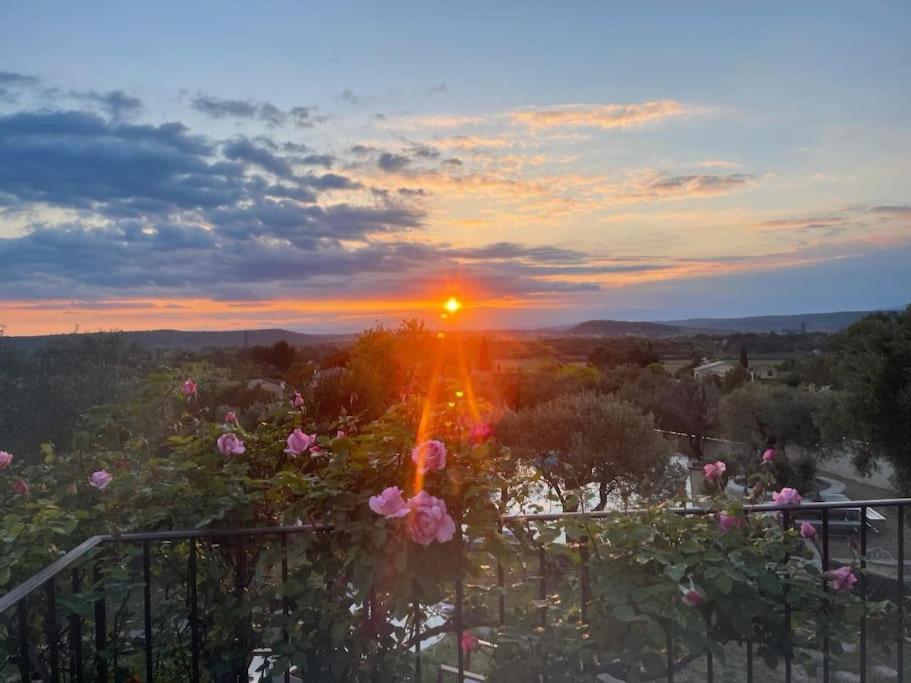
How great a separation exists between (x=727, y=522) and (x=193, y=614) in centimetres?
162

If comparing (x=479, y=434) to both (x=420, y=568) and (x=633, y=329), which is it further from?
(x=633, y=329)

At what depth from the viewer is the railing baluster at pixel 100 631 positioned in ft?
6.39

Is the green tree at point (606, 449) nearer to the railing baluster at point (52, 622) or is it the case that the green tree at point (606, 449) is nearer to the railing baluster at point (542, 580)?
the railing baluster at point (542, 580)

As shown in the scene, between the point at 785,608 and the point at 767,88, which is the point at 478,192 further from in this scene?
the point at 785,608

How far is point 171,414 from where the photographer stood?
3625mm

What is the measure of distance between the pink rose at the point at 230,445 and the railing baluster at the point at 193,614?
295 millimetres

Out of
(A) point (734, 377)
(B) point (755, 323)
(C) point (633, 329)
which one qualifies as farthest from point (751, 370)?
(C) point (633, 329)

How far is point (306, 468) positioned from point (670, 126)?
573 centimetres

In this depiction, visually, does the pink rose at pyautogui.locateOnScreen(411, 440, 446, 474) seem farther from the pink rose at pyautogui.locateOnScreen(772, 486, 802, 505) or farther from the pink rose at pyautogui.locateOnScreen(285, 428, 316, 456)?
the pink rose at pyautogui.locateOnScreen(772, 486, 802, 505)

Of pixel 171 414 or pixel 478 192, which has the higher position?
pixel 478 192

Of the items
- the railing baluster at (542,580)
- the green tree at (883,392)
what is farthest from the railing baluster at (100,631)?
the green tree at (883,392)

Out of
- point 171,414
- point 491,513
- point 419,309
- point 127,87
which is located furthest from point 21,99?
point 419,309

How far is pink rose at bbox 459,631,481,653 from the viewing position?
76.6 inches

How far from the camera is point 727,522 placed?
185 cm
